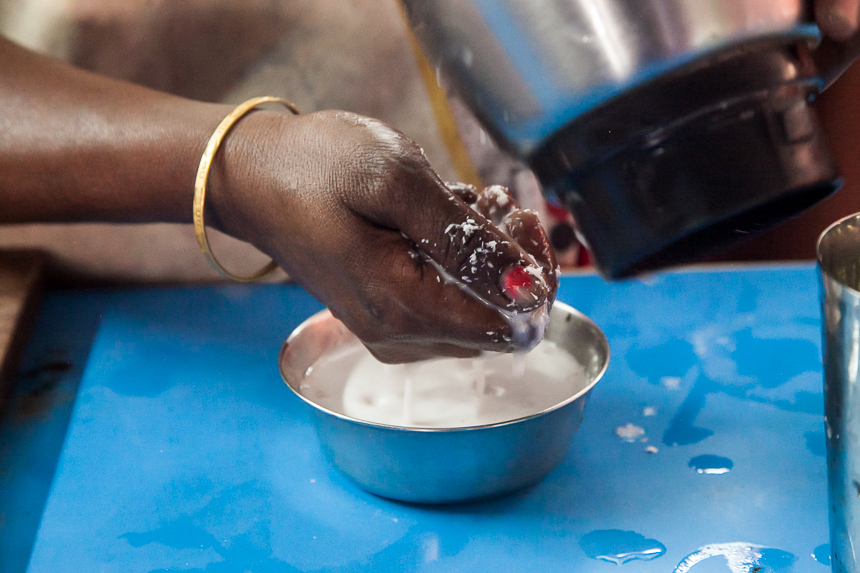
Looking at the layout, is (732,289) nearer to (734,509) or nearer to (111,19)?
(734,509)

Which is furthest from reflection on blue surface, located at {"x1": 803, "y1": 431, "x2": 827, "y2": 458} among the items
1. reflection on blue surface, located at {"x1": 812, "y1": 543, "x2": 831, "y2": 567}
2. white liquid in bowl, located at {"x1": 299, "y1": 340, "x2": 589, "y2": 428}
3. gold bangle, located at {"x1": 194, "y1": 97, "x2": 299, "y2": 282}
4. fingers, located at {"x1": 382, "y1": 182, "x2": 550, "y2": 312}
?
gold bangle, located at {"x1": 194, "y1": 97, "x2": 299, "y2": 282}

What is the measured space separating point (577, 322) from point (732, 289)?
1.22 feet

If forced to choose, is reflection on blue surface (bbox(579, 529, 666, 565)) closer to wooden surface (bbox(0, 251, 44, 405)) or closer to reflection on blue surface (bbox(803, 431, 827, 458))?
reflection on blue surface (bbox(803, 431, 827, 458))

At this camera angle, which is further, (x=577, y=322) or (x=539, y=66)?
(x=577, y=322)

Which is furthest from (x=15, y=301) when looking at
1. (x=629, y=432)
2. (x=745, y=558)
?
(x=745, y=558)

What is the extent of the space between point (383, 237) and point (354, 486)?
0.25 m

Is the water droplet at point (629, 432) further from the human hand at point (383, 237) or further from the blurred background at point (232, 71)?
the blurred background at point (232, 71)

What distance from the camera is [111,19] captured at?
1025 millimetres

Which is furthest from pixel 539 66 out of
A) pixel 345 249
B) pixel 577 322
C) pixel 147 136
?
pixel 147 136

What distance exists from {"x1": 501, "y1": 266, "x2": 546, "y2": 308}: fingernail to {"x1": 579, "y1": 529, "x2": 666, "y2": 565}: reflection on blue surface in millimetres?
218

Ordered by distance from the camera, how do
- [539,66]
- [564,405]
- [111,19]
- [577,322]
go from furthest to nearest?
1. [111,19]
2. [577,322]
3. [564,405]
4. [539,66]

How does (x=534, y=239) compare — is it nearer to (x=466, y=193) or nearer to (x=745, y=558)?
(x=466, y=193)

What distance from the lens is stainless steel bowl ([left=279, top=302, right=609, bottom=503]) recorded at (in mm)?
592

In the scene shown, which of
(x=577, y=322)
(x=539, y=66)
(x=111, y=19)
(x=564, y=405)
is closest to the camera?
(x=539, y=66)
